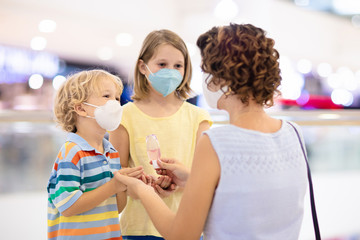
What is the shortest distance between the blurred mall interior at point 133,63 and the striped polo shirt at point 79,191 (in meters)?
0.39

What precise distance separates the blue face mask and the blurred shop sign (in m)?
5.83

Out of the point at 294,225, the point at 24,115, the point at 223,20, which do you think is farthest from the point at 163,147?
the point at 223,20

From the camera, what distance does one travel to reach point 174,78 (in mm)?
1602

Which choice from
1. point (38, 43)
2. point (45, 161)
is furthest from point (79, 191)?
point (38, 43)

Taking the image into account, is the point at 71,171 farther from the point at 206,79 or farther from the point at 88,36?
the point at 88,36

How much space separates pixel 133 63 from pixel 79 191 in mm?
6513

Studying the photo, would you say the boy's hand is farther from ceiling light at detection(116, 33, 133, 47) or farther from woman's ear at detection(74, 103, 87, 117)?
ceiling light at detection(116, 33, 133, 47)

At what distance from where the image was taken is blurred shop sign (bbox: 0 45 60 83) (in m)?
6.86

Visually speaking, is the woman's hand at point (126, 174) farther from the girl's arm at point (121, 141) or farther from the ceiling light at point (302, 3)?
the ceiling light at point (302, 3)

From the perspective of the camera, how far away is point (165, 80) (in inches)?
62.9

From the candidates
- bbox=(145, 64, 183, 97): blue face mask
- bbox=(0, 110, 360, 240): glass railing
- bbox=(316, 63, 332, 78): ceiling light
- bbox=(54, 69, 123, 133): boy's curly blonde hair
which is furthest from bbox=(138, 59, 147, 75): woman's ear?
bbox=(316, 63, 332, 78): ceiling light

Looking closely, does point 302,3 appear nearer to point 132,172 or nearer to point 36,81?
point 36,81

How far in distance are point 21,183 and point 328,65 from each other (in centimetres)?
920

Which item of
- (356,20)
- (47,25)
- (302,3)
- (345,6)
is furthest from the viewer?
(356,20)
